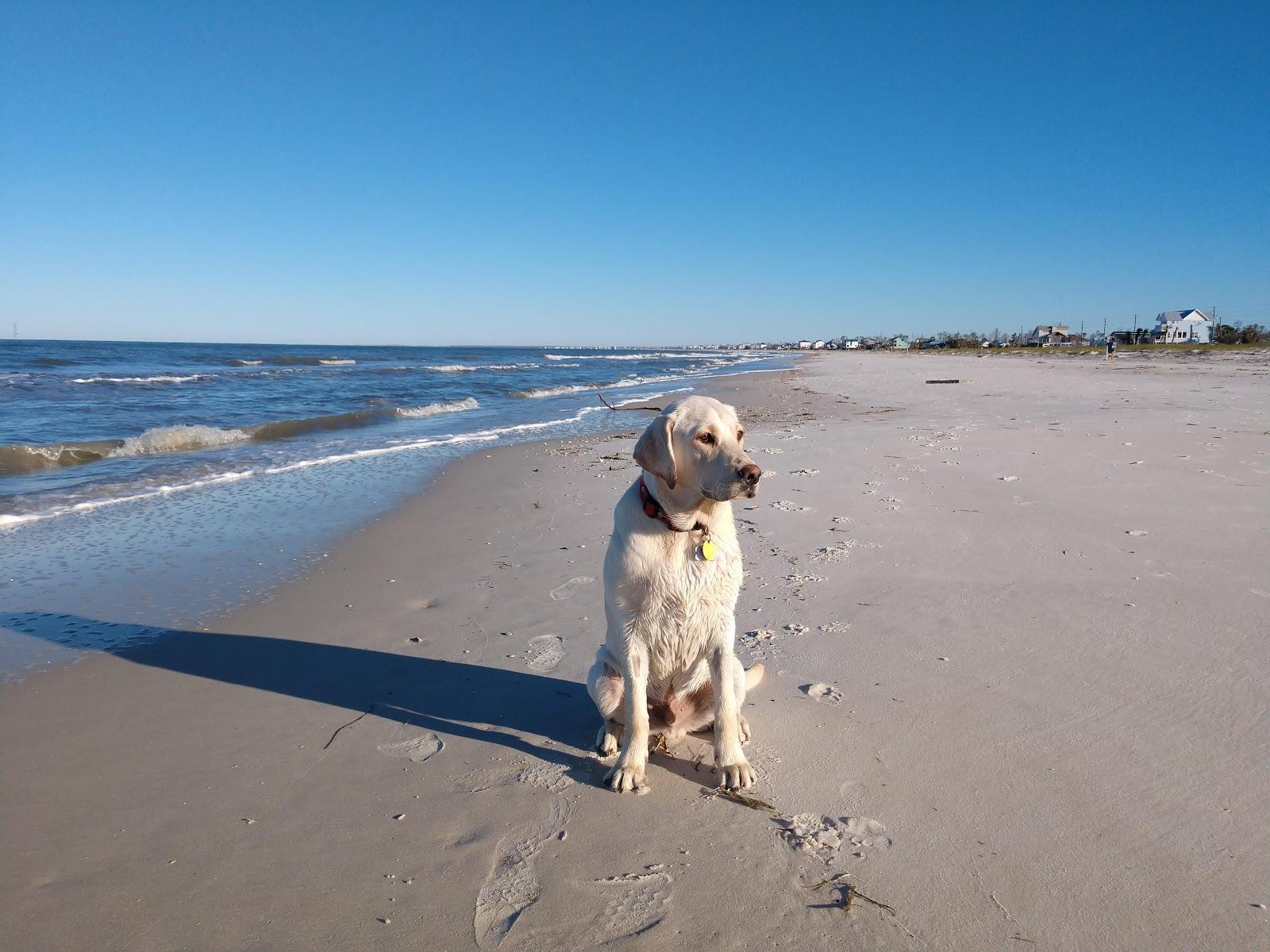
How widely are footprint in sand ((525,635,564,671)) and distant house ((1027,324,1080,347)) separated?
9814cm

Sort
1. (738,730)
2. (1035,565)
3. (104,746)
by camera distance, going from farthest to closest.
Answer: (1035,565), (104,746), (738,730)

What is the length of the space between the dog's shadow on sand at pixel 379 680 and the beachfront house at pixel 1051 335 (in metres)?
98.7

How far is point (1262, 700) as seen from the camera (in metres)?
2.94

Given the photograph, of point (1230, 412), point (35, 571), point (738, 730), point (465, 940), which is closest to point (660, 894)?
point (465, 940)

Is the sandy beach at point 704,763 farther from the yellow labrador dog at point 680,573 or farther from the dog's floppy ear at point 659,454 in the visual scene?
the dog's floppy ear at point 659,454

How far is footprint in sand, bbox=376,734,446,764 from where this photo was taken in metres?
3.00

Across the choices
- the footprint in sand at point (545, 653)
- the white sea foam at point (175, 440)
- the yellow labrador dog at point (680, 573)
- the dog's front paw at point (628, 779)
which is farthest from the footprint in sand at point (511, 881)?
the white sea foam at point (175, 440)

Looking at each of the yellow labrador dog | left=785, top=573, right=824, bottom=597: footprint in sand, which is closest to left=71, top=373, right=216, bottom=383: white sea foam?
left=785, top=573, right=824, bottom=597: footprint in sand

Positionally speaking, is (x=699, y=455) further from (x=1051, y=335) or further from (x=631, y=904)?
(x=1051, y=335)

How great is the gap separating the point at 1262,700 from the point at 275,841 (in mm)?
4025

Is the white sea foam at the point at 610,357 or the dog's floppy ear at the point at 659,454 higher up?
the white sea foam at the point at 610,357

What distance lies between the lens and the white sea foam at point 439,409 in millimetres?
18516

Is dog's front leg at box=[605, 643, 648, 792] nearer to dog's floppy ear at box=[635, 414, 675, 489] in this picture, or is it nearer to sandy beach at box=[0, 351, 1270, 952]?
sandy beach at box=[0, 351, 1270, 952]

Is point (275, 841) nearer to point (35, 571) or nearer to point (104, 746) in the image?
point (104, 746)
